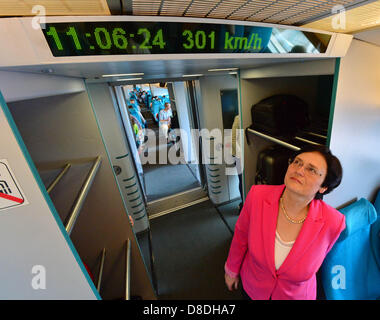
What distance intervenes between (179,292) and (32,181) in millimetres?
1928

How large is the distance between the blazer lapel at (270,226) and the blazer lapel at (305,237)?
0.25 feet

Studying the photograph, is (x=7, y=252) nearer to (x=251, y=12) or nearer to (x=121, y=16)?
(x=121, y=16)

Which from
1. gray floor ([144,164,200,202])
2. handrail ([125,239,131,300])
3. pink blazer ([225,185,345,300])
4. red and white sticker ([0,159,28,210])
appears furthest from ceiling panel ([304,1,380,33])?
gray floor ([144,164,200,202])

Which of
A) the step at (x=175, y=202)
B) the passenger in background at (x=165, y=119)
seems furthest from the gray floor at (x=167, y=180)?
the passenger in background at (x=165, y=119)

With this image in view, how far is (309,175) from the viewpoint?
823 millimetres

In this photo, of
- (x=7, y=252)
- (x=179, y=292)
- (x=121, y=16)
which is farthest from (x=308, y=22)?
(x=179, y=292)

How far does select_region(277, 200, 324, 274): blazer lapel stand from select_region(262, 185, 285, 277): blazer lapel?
8cm

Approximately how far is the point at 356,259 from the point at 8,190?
205 centimetres

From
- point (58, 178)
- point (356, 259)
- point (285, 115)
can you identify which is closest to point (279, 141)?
point (285, 115)

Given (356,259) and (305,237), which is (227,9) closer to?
(305,237)

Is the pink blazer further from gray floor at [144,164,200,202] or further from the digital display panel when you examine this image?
gray floor at [144,164,200,202]

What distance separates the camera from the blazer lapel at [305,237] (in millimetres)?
842

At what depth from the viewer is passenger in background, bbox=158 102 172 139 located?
→ 5.62m

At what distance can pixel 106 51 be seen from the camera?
20.2 inches
